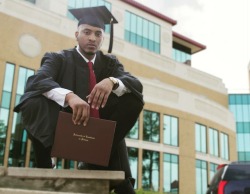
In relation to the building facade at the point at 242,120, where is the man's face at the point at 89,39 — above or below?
below

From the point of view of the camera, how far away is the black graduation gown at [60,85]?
8.50 ft

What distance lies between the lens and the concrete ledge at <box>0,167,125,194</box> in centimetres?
246

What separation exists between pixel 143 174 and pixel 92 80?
2582 cm

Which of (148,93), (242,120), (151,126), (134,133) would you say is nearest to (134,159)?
(134,133)

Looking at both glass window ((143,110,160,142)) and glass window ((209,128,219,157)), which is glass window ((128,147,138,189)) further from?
glass window ((209,128,219,157))

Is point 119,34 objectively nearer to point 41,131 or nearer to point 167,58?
point 167,58

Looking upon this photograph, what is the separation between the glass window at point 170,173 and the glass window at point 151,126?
1.71m

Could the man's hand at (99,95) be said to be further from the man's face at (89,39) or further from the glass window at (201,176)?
the glass window at (201,176)

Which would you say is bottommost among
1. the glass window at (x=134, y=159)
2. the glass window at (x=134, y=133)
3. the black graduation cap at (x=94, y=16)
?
the black graduation cap at (x=94, y=16)

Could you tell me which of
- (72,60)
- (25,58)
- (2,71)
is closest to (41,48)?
(25,58)

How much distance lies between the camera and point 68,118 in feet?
8.27

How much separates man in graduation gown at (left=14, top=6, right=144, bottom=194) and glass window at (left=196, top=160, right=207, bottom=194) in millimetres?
29556

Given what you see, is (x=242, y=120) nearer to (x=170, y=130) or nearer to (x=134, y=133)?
(x=170, y=130)

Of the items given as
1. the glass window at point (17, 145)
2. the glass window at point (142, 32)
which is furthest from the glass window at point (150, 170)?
the glass window at point (142, 32)
